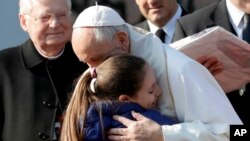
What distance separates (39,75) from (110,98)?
118cm

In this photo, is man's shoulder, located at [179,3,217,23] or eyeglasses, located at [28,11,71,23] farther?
man's shoulder, located at [179,3,217,23]

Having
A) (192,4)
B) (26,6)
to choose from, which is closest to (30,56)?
(26,6)

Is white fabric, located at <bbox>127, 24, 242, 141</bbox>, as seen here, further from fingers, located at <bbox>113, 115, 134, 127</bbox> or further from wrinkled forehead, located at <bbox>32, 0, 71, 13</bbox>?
wrinkled forehead, located at <bbox>32, 0, 71, 13</bbox>

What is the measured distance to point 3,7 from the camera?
228 inches

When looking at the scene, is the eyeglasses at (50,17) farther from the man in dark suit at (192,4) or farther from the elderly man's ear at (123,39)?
the man in dark suit at (192,4)

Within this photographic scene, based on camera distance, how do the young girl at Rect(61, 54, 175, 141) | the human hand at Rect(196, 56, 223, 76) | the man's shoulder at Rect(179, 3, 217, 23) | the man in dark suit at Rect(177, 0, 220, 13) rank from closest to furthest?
the young girl at Rect(61, 54, 175, 141)
the human hand at Rect(196, 56, 223, 76)
the man's shoulder at Rect(179, 3, 217, 23)
the man in dark suit at Rect(177, 0, 220, 13)

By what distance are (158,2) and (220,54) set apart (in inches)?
60.2

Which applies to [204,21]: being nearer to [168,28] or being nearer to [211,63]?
[168,28]

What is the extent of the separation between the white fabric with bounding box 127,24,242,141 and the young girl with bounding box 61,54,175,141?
0.27 feet

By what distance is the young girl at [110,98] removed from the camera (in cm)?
276

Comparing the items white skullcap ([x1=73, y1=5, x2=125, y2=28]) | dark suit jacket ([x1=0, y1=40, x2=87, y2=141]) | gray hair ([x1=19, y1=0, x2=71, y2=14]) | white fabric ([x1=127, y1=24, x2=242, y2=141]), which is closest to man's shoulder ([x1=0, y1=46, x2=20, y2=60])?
dark suit jacket ([x1=0, y1=40, x2=87, y2=141])

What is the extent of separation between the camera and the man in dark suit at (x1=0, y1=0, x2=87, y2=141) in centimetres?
375

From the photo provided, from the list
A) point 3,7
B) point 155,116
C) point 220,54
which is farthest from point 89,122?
point 3,7

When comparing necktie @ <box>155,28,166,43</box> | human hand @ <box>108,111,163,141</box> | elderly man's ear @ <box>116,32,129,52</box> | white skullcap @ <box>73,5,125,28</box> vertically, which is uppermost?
white skullcap @ <box>73,5,125,28</box>
